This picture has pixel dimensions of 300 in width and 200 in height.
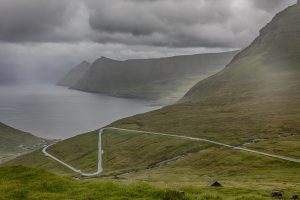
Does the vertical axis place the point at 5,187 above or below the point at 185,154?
above

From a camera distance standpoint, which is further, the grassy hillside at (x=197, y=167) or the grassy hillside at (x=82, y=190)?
the grassy hillside at (x=197, y=167)

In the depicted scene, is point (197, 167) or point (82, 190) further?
point (197, 167)

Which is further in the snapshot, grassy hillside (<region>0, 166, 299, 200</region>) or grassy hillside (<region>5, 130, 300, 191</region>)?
grassy hillside (<region>5, 130, 300, 191</region>)

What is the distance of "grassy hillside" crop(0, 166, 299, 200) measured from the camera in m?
34.4

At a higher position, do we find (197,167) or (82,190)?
(82,190)

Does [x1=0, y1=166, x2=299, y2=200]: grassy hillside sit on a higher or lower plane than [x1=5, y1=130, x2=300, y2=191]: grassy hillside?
higher

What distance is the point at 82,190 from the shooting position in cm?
3750

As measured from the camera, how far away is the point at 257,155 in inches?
5802

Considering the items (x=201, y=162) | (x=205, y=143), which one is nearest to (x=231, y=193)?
(x=201, y=162)

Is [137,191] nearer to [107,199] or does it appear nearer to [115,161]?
[107,199]

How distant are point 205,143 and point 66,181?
6406 inches

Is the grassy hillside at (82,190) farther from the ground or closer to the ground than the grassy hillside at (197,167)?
farther from the ground

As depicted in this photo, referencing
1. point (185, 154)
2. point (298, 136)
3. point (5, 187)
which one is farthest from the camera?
point (298, 136)

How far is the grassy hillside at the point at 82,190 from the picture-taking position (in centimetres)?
3438
